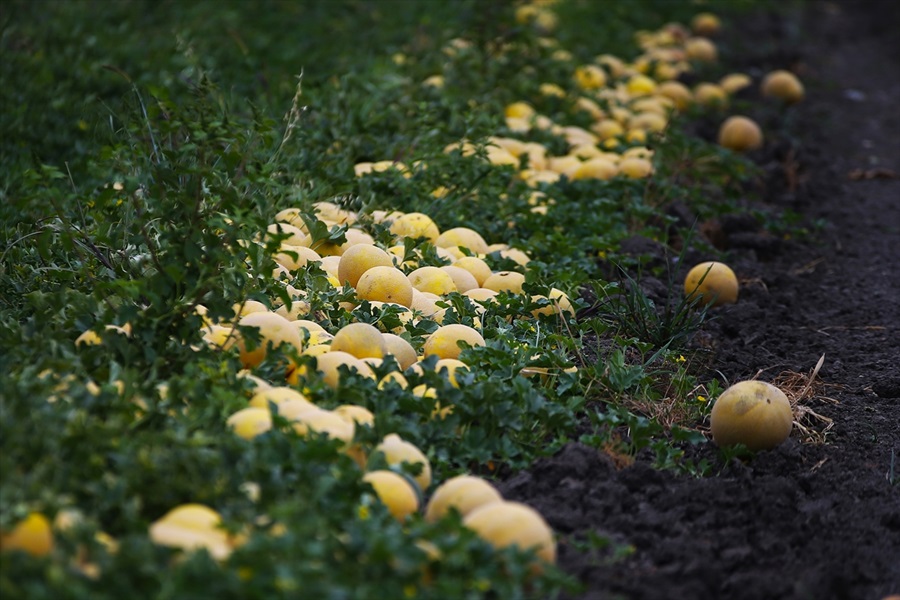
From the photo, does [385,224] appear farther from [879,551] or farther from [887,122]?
[887,122]

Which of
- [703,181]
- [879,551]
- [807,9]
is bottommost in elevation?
[807,9]

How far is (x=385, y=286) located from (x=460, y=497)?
4.75 ft

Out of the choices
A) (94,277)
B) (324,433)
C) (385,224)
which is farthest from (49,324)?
(385,224)

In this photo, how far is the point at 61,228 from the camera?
390cm

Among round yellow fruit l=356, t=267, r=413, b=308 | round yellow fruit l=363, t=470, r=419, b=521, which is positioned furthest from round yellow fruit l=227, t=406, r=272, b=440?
round yellow fruit l=356, t=267, r=413, b=308

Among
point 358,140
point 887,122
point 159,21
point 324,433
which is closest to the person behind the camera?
point 324,433

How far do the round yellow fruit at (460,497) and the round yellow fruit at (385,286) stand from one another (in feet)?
4.49

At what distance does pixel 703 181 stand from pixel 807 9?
688 centimetres

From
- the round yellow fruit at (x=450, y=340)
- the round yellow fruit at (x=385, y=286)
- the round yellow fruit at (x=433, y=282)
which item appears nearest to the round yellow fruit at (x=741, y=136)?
the round yellow fruit at (x=433, y=282)

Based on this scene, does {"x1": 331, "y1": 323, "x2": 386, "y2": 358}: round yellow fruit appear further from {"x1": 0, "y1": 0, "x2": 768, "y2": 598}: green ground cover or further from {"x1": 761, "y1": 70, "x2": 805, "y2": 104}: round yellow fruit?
{"x1": 761, "y1": 70, "x2": 805, "y2": 104}: round yellow fruit

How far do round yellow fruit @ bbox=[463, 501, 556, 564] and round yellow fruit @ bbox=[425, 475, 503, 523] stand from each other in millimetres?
109

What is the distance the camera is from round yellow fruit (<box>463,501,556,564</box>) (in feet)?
8.80

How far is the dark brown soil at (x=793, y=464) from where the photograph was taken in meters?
2.98

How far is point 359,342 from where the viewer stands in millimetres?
3654
